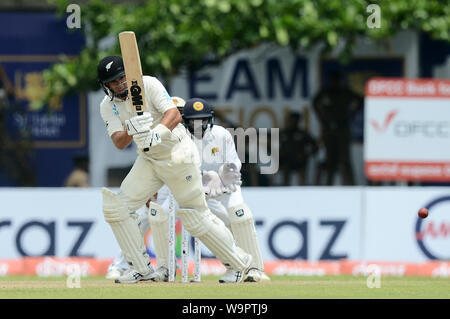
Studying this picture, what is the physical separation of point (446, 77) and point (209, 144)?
830 centimetres

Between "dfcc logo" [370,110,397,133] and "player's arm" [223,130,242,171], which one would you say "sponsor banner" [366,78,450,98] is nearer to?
"dfcc logo" [370,110,397,133]

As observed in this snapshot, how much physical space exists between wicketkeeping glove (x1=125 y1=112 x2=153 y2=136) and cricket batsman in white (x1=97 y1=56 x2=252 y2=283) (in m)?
0.12

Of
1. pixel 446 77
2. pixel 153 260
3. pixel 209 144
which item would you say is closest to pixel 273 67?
pixel 446 77

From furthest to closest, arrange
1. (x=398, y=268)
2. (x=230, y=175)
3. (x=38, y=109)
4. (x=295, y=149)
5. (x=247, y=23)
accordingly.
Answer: (x=38, y=109) → (x=295, y=149) → (x=247, y=23) → (x=398, y=268) → (x=230, y=175)

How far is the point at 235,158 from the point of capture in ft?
30.0

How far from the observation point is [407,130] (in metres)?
13.5

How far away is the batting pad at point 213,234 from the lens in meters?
8.18

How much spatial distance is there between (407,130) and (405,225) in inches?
59.2

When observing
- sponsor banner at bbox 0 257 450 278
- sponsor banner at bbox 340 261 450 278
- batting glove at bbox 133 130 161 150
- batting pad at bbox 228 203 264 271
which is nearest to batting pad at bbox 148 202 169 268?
batting pad at bbox 228 203 264 271

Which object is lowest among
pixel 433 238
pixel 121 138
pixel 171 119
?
pixel 433 238

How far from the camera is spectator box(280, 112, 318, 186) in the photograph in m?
15.6

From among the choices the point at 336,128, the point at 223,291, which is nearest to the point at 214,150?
the point at 223,291

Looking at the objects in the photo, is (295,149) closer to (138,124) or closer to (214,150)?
(214,150)

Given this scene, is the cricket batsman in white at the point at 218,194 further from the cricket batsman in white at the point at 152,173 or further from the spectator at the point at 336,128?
the spectator at the point at 336,128
